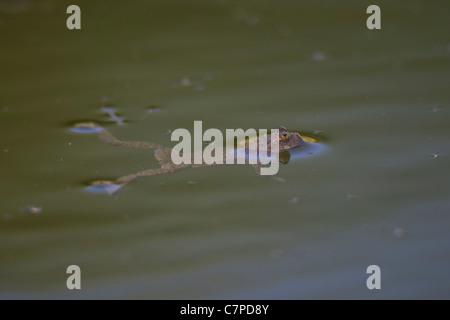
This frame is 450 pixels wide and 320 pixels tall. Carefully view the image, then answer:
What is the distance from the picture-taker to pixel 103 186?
2340 millimetres

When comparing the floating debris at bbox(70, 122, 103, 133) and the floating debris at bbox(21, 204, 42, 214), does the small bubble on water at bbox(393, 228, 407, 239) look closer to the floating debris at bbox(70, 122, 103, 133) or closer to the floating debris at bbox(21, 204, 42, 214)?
the floating debris at bbox(21, 204, 42, 214)

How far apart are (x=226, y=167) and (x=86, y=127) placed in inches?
33.4

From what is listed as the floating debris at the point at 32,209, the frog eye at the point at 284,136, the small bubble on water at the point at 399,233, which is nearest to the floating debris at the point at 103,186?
the floating debris at the point at 32,209

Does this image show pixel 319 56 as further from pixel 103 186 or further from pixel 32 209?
pixel 32 209

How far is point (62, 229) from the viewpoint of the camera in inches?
83.3

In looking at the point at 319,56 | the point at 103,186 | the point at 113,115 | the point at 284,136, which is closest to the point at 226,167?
the point at 284,136

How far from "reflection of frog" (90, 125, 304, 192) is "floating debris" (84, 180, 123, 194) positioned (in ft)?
0.07

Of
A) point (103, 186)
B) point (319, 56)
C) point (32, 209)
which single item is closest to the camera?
point (32, 209)

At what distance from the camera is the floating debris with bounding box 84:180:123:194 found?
2.32 m

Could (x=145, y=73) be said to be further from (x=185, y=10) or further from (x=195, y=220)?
(x=195, y=220)

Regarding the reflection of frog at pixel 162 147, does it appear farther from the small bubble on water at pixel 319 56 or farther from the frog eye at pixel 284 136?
the small bubble on water at pixel 319 56

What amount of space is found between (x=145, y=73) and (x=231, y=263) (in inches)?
70.4

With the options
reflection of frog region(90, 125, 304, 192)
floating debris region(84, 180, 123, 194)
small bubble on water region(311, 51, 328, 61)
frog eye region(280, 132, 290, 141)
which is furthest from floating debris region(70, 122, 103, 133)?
small bubble on water region(311, 51, 328, 61)

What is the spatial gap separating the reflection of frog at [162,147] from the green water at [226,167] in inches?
2.0
